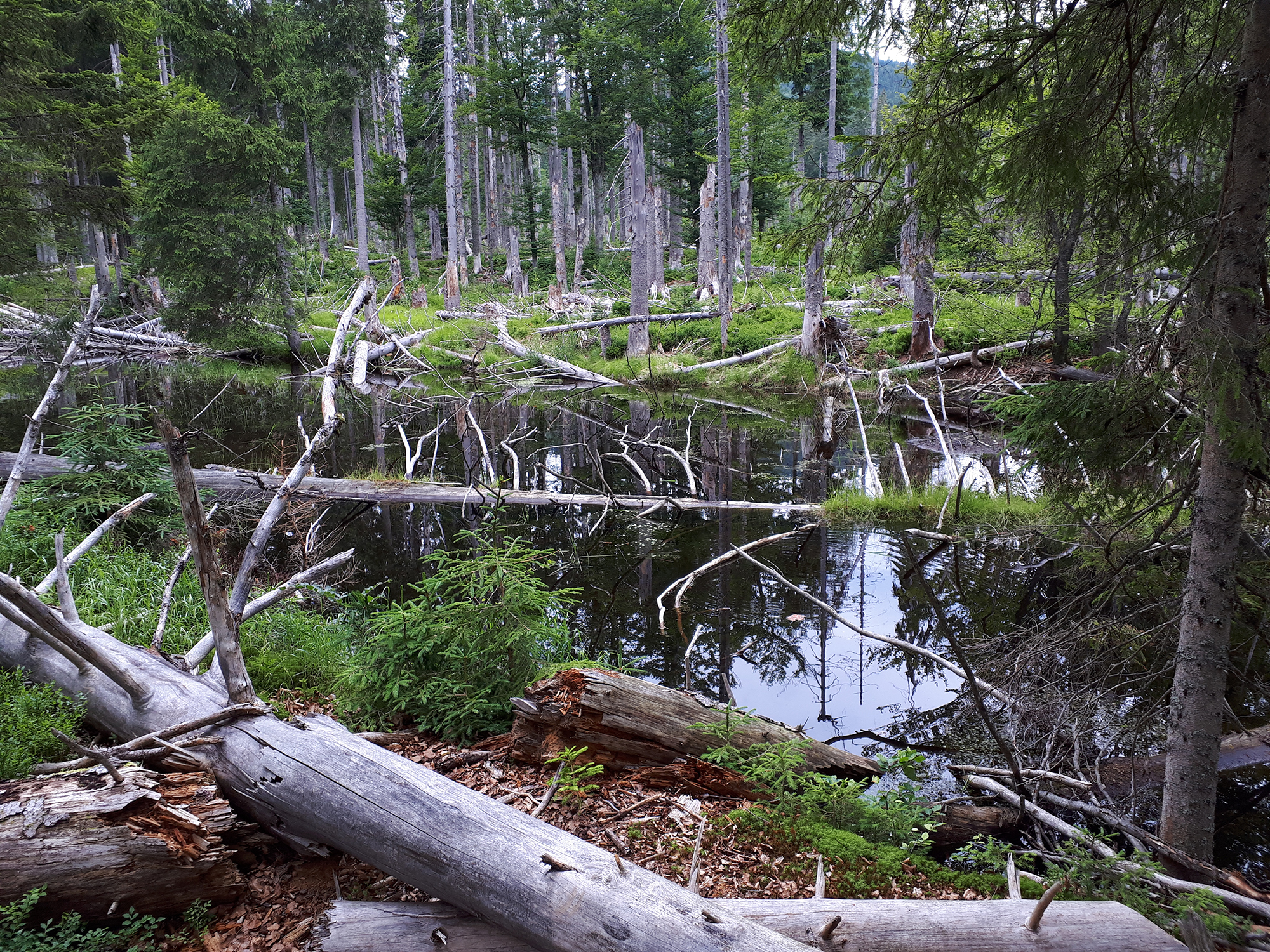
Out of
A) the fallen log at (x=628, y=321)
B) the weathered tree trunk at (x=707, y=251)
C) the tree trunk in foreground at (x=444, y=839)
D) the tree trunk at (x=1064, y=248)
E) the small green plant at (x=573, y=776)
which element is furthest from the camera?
the weathered tree trunk at (x=707, y=251)

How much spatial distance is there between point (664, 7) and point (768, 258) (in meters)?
27.0

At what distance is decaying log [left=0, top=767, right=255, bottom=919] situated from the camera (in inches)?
109

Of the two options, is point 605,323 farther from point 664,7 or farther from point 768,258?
point 768,258

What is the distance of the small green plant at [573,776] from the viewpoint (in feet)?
12.2

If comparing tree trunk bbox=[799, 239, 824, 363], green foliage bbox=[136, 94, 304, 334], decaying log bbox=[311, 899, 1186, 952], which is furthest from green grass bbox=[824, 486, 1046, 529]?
green foliage bbox=[136, 94, 304, 334]

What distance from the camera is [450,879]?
275cm

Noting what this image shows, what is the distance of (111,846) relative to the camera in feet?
9.34

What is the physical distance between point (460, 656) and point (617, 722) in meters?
1.11

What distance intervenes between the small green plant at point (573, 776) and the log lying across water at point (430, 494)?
5859 mm

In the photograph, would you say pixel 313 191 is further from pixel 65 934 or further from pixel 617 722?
pixel 65 934

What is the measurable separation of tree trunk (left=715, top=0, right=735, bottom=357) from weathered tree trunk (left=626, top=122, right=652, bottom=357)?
2179mm

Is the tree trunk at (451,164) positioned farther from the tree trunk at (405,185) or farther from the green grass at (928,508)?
the green grass at (928,508)

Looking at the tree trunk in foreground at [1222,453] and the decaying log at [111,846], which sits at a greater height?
the tree trunk in foreground at [1222,453]

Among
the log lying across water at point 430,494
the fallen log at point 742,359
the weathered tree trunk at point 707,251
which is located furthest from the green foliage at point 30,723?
the weathered tree trunk at point 707,251
